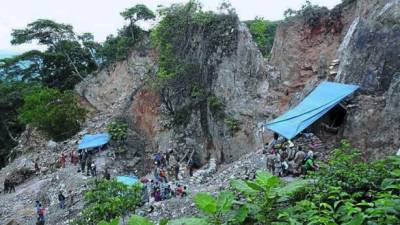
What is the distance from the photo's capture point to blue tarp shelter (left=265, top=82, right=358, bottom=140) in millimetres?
12984

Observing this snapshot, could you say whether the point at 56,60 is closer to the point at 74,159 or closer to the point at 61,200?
the point at 74,159

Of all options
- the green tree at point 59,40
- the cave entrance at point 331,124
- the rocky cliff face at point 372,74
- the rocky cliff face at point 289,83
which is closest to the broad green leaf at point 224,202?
the rocky cliff face at point 372,74

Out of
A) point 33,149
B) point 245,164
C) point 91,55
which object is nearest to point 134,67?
point 91,55

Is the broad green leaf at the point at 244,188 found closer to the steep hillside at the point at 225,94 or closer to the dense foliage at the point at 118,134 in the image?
the steep hillside at the point at 225,94

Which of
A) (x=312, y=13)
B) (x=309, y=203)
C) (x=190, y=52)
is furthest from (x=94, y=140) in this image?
(x=309, y=203)

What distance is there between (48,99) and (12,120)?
9.94 m

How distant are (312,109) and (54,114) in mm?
17022

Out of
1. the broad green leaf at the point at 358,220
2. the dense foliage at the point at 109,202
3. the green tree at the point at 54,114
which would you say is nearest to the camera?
the broad green leaf at the point at 358,220

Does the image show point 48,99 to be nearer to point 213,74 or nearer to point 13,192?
point 13,192

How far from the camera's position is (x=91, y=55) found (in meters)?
35.1

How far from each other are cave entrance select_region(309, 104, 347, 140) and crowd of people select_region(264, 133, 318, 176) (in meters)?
1.06

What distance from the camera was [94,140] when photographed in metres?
23.3

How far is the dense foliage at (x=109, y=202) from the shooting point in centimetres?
1065

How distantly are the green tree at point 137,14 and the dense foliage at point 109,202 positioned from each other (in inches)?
790
